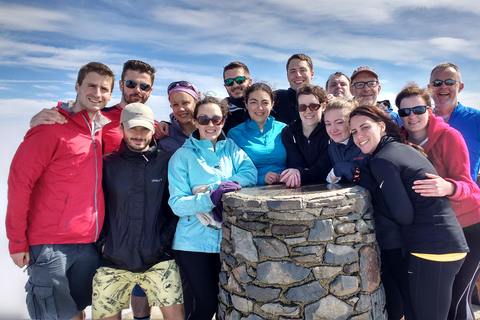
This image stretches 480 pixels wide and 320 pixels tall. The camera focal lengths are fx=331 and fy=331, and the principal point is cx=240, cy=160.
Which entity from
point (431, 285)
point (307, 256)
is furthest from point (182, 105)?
point (431, 285)

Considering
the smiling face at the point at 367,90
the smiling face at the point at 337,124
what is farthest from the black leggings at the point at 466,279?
the smiling face at the point at 367,90

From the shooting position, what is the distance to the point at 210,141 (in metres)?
3.71

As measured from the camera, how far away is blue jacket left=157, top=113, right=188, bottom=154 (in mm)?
4324

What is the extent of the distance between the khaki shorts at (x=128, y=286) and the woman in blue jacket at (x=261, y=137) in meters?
1.54

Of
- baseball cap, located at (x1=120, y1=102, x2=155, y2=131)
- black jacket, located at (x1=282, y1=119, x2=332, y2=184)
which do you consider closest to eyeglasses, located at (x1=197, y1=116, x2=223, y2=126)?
baseball cap, located at (x1=120, y1=102, x2=155, y2=131)

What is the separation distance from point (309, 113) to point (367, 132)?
90cm

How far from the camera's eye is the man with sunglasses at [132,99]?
4.14 meters

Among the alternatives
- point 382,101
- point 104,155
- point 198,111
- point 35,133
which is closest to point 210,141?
point 198,111

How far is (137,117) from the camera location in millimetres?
3643

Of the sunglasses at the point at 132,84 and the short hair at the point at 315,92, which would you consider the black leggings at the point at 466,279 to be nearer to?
the short hair at the point at 315,92

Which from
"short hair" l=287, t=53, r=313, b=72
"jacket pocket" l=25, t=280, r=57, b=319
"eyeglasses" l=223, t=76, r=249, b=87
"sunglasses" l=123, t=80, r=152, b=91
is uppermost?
"short hair" l=287, t=53, r=313, b=72

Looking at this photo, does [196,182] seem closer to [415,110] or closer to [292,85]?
[415,110]

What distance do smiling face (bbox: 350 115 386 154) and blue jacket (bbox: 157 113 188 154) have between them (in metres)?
2.21

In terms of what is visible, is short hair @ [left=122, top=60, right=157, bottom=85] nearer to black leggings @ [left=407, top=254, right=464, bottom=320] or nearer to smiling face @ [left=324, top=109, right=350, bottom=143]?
smiling face @ [left=324, top=109, right=350, bottom=143]
